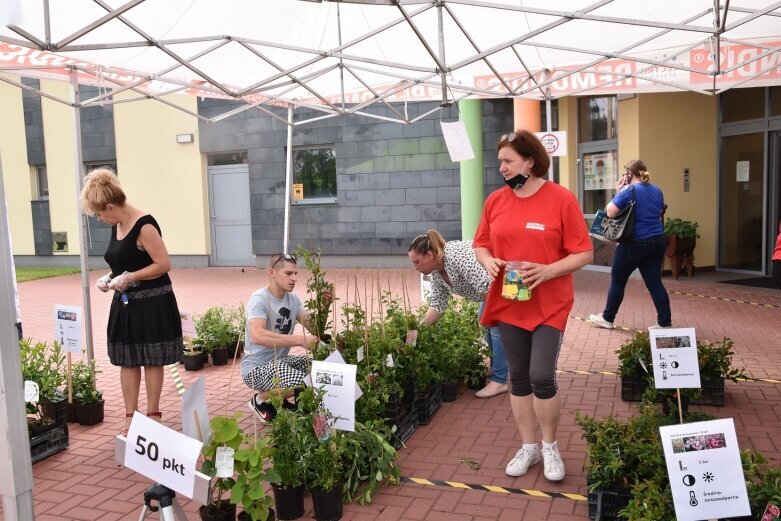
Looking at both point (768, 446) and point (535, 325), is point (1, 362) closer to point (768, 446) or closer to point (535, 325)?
point (535, 325)

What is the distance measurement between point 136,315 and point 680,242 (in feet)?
28.9

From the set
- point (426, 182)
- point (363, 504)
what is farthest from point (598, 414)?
point (426, 182)

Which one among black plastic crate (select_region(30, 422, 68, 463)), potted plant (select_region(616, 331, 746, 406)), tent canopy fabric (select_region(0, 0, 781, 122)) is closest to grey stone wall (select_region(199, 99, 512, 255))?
tent canopy fabric (select_region(0, 0, 781, 122))

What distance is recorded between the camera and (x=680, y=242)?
10648 mm

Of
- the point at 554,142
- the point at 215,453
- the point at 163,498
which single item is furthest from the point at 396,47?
the point at 163,498

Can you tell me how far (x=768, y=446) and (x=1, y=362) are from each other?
3951 millimetres

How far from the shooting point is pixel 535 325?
11.0ft

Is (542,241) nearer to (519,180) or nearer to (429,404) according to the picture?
(519,180)

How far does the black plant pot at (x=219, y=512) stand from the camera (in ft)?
9.95

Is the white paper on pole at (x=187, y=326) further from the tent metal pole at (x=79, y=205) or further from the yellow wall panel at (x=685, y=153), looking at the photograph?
the yellow wall panel at (x=685, y=153)

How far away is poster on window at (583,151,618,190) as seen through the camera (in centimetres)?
1152

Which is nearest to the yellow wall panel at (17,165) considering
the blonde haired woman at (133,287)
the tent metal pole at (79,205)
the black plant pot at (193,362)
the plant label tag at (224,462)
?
the black plant pot at (193,362)

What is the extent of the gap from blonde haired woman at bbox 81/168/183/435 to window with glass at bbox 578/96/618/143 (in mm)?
8982

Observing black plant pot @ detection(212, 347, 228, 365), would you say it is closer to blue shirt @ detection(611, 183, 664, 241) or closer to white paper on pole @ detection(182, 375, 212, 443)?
white paper on pole @ detection(182, 375, 212, 443)
